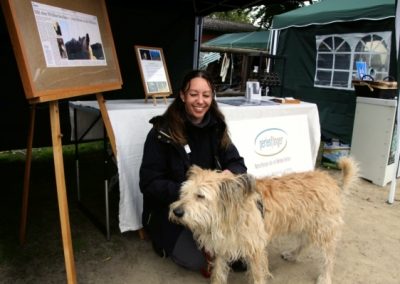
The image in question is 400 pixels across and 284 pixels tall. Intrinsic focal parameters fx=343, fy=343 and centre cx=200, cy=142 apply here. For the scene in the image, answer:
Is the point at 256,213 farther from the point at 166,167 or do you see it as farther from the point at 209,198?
the point at 166,167

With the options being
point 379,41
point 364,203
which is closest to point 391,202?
point 364,203

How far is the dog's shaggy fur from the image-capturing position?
5.80ft

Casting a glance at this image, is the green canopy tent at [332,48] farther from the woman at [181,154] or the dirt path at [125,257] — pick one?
the woman at [181,154]

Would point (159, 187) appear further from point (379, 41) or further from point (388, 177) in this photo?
point (379, 41)

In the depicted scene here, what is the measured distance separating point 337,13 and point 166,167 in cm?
573

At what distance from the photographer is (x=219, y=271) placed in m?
2.26

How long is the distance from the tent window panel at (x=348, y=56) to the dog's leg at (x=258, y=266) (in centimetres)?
472

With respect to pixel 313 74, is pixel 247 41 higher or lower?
higher

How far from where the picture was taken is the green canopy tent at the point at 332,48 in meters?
6.12

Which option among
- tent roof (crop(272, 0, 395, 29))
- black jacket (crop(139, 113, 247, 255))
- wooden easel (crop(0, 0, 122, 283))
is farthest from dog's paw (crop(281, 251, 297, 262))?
tent roof (crop(272, 0, 395, 29))

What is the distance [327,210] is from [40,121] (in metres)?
3.61

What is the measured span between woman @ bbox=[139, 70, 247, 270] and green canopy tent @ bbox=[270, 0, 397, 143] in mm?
4929

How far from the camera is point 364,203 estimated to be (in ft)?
13.0

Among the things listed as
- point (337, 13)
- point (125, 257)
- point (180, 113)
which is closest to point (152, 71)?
point (180, 113)
